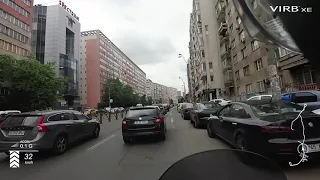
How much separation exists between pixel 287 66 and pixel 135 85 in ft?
448

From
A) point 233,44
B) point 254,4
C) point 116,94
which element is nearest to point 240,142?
point 254,4

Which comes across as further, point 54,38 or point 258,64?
point 54,38

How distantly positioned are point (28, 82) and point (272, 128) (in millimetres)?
34748

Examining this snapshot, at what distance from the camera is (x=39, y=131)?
7051 mm

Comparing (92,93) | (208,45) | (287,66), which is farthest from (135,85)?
(287,66)

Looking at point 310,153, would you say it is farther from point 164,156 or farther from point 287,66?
point 287,66

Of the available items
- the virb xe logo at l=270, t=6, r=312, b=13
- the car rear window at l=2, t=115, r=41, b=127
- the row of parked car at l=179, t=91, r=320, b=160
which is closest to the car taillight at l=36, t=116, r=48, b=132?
the car rear window at l=2, t=115, r=41, b=127

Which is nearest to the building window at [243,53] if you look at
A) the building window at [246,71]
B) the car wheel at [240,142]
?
the building window at [246,71]

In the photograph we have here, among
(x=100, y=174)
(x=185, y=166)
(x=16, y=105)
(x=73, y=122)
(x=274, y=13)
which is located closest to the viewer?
(x=185, y=166)

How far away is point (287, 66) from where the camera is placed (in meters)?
18.8

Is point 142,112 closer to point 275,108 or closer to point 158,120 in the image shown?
point 158,120

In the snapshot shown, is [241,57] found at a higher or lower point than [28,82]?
higher

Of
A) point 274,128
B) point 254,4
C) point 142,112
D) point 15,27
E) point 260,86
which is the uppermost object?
point 15,27

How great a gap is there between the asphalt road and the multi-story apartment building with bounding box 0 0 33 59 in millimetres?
41507
